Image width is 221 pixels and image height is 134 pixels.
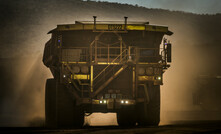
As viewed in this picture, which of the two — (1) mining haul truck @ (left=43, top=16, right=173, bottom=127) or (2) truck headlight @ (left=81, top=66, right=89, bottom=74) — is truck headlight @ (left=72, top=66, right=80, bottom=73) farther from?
(2) truck headlight @ (left=81, top=66, right=89, bottom=74)

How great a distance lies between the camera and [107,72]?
13.4 meters

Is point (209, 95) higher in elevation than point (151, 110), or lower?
lower

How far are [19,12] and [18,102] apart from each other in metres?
41.4

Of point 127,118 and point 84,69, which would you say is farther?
point 127,118

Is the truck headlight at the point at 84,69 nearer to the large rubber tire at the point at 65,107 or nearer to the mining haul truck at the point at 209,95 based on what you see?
the large rubber tire at the point at 65,107

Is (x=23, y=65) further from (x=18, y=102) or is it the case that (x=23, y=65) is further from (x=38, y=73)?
(x=18, y=102)

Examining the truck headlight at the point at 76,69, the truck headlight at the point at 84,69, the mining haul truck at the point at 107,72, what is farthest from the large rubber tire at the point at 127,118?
the truck headlight at the point at 76,69

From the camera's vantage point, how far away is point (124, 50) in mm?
13438

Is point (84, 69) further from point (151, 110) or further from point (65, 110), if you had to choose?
point (151, 110)

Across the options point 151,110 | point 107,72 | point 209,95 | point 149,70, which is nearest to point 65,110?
point 107,72

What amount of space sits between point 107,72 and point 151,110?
2.02 meters

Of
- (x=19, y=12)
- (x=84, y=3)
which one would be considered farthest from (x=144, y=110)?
(x=84, y=3)

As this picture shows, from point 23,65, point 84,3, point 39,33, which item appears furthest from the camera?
point 84,3

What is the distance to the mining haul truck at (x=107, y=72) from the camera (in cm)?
1313
